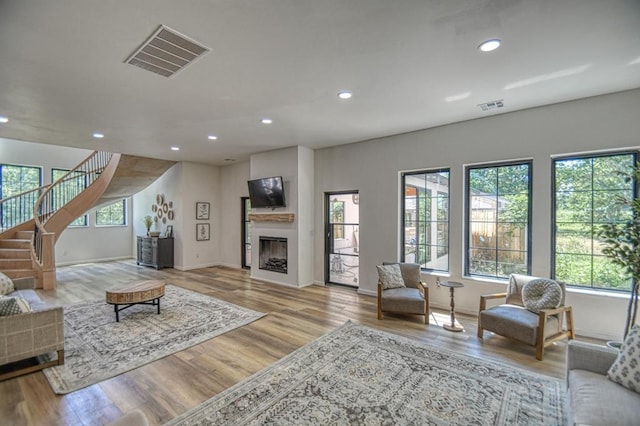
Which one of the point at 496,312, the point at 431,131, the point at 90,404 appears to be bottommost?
the point at 90,404

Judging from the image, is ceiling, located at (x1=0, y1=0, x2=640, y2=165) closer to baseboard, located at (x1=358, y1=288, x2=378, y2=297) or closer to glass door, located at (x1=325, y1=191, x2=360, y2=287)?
glass door, located at (x1=325, y1=191, x2=360, y2=287)

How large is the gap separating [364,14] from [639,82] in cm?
347

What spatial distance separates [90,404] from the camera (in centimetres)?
238

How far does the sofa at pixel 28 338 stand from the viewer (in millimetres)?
2689

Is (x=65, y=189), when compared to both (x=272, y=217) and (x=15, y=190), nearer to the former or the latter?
(x=15, y=190)

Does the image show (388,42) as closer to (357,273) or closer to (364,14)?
(364,14)

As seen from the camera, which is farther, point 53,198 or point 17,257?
point 53,198

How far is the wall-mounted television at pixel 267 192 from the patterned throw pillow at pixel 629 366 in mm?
5264

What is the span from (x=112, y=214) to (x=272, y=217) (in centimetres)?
693

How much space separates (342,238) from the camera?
6.26 meters

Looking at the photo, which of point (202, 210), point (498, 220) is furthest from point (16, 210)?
point (498, 220)

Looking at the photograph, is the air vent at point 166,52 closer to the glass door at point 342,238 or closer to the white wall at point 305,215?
the white wall at point 305,215

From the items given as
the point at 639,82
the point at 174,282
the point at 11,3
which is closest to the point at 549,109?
the point at 639,82

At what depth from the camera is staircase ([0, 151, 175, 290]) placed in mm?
6148
